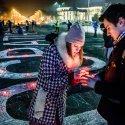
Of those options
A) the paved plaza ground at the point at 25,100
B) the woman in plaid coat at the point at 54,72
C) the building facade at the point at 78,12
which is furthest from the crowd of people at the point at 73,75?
the building facade at the point at 78,12

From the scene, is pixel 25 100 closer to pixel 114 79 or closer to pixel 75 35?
pixel 75 35

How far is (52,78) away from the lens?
257 centimetres

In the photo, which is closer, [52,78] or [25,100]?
Answer: [52,78]

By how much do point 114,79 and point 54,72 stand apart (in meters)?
0.66

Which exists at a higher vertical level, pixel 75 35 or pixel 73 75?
pixel 75 35

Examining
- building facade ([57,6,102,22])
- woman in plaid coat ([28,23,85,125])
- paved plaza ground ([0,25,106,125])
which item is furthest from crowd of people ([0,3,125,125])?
building facade ([57,6,102,22])

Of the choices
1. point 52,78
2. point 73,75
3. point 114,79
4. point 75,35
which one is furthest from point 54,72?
point 114,79

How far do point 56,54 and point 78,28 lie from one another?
394mm

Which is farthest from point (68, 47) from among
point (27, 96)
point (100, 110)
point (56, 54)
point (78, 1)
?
point (78, 1)

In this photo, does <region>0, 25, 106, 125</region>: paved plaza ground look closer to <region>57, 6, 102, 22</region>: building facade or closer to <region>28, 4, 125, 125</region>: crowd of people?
<region>28, 4, 125, 125</region>: crowd of people

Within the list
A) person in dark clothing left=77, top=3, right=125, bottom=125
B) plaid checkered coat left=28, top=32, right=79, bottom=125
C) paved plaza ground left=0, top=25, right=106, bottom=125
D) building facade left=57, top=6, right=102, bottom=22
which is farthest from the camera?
building facade left=57, top=6, right=102, bottom=22

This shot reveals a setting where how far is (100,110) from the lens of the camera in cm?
267

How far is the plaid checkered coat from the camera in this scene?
8.40ft

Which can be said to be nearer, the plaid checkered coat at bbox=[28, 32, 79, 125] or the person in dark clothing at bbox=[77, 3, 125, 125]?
the person in dark clothing at bbox=[77, 3, 125, 125]
